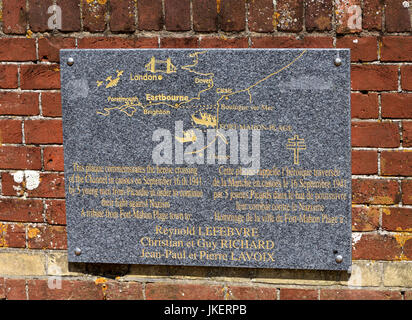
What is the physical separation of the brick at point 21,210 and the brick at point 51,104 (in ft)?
1.26

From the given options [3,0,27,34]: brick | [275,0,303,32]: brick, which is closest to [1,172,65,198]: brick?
[3,0,27,34]: brick

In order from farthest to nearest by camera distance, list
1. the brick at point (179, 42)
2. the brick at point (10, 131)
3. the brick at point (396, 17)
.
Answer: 1. the brick at point (10, 131)
2. the brick at point (179, 42)
3. the brick at point (396, 17)

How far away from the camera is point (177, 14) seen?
1726 millimetres

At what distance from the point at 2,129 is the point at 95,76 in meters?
0.48

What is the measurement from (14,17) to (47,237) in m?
0.94

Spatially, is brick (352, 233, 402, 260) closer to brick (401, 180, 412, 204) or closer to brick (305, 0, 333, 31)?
brick (401, 180, 412, 204)

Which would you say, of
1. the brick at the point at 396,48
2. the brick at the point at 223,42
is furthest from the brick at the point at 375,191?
the brick at the point at 223,42

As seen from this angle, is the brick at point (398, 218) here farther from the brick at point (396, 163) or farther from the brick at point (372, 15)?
the brick at point (372, 15)

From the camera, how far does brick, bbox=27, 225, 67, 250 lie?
186 centimetres

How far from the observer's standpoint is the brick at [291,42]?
1672 millimetres

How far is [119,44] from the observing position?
1767 mm

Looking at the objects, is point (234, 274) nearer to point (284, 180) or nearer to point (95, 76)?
point (284, 180)

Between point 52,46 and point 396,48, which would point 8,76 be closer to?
point 52,46

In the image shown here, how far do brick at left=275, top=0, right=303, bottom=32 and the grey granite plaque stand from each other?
0.11m
